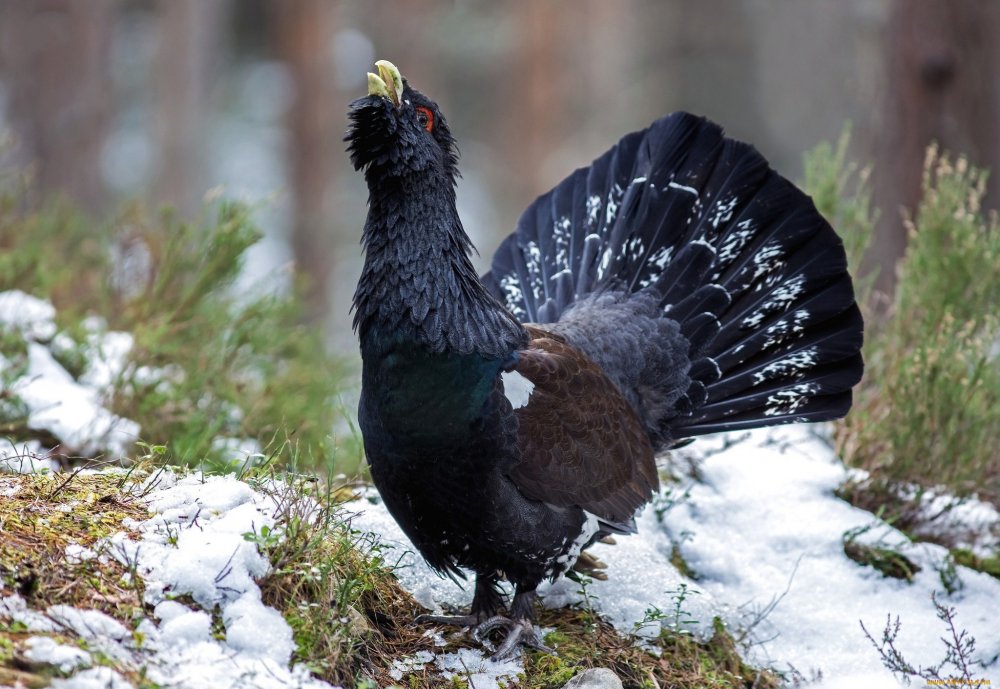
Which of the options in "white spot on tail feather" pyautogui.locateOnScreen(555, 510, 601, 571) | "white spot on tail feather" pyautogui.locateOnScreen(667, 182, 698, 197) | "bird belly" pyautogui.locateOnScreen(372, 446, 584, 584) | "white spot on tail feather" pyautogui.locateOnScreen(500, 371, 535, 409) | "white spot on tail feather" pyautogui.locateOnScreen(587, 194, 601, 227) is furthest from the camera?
"white spot on tail feather" pyautogui.locateOnScreen(587, 194, 601, 227)

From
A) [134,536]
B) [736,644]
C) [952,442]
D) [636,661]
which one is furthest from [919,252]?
[134,536]

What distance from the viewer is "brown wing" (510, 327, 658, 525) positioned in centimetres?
330

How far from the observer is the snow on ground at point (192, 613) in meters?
2.41

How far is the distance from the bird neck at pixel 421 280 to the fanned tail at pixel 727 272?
1.20m

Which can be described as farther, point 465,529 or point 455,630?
point 455,630

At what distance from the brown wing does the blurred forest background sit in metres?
2.13

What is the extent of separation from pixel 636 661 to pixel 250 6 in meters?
18.8

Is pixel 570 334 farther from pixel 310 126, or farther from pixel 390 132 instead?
pixel 310 126

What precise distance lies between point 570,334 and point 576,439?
605 mm

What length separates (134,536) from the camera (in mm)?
2791

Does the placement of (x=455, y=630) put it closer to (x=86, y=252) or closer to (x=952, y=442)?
(x=952, y=442)

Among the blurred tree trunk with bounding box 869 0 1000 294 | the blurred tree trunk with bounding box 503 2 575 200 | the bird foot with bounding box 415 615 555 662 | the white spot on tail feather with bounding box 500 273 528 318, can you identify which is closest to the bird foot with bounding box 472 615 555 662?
the bird foot with bounding box 415 615 555 662

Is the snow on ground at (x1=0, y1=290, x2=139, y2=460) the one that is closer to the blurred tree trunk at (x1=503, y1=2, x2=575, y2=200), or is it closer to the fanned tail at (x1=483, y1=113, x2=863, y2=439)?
the fanned tail at (x1=483, y1=113, x2=863, y2=439)

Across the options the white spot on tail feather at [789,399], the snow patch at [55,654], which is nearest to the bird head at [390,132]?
the snow patch at [55,654]
